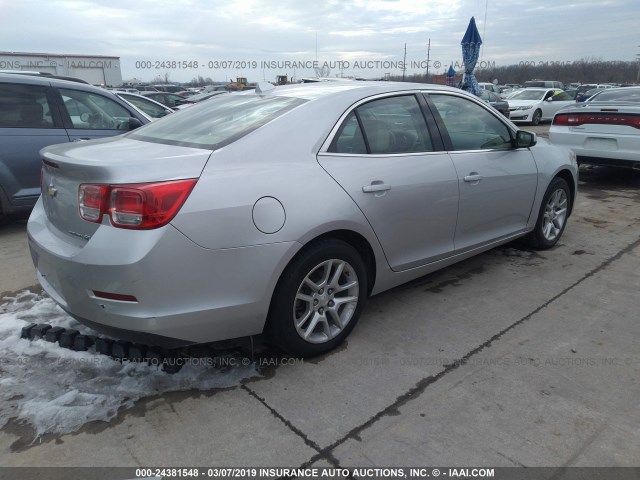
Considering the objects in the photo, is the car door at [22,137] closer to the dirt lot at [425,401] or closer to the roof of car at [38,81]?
the roof of car at [38,81]

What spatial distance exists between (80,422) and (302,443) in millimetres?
1101

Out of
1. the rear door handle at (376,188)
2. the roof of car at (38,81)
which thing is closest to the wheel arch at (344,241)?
the rear door handle at (376,188)

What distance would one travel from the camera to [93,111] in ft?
18.8

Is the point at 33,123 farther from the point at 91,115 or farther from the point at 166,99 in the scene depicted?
the point at 166,99

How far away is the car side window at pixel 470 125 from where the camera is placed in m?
3.60

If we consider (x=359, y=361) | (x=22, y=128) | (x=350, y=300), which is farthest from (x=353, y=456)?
(x=22, y=128)

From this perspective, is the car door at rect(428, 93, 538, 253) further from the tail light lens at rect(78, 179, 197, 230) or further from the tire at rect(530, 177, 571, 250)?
the tail light lens at rect(78, 179, 197, 230)

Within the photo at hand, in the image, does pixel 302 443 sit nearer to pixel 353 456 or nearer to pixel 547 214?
pixel 353 456

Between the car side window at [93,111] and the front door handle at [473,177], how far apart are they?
4321 mm

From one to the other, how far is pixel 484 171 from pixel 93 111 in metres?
4.62

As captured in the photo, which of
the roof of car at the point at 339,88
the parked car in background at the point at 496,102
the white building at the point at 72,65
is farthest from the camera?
the white building at the point at 72,65

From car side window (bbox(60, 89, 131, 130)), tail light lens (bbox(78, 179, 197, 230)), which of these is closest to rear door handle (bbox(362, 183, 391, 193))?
tail light lens (bbox(78, 179, 197, 230))

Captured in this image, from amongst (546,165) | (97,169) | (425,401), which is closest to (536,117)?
(546,165)

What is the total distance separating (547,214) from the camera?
15.3 feet
